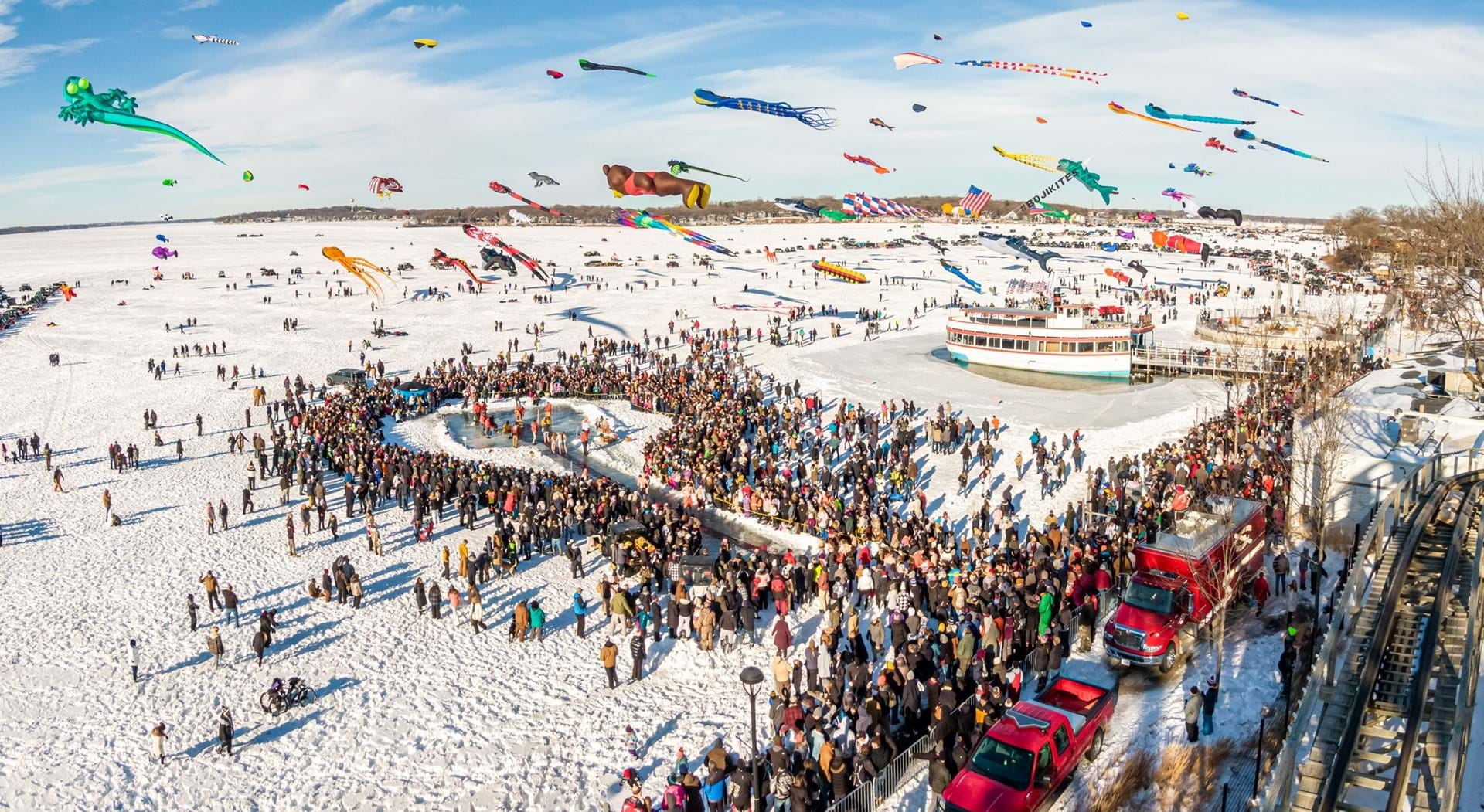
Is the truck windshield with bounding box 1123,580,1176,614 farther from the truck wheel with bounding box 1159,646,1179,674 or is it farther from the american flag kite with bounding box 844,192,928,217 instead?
the american flag kite with bounding box 844,192,928,217

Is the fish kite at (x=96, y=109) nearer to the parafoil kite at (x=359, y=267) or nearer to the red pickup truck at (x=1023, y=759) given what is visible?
the red pickup truck at (x=1023, y=759)

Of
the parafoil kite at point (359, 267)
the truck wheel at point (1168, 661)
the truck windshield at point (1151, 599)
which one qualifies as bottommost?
the truck wheel at point (1168, 661)

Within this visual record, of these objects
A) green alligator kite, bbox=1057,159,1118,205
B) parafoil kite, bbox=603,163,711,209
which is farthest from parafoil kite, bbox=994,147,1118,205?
parafoil kite, bbox=603,163,711,209

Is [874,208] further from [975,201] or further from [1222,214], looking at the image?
[1222,214]

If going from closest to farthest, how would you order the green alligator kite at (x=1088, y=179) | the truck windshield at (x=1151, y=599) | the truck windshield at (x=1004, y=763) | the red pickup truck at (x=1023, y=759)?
1. the red pickup truck at (x=1023, y=759)
2. the truck windshield at (x=1004, y=763)
3. the truck windshield at (x=1151, y=599)
4. the green alligator kite at (x=1088, y=179)

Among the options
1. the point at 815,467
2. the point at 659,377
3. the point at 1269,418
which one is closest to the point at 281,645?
the point at 815,467

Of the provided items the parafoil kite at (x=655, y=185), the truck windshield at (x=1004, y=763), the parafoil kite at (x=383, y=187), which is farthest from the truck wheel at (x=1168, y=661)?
the parafoil kite at (x=383, y=187)

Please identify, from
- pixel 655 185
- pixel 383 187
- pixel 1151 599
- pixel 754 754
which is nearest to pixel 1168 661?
pixel 1151 599
